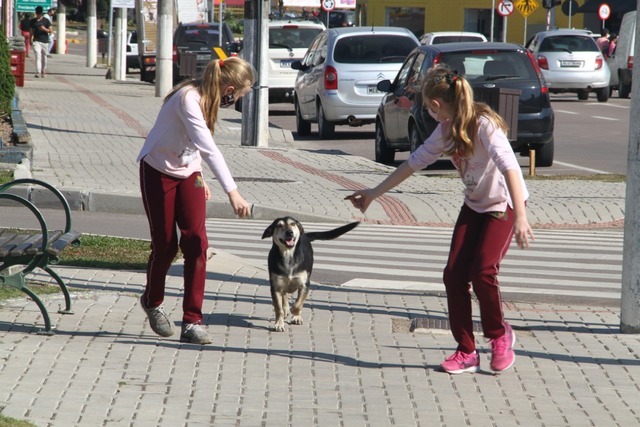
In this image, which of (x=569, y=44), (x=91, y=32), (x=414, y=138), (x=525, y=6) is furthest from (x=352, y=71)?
(x=91, y=32)

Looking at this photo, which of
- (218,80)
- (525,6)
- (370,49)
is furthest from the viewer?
(525,6)

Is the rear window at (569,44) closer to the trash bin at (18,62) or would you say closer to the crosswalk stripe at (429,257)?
the trash bin at (18,62)

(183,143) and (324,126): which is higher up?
(183,143)

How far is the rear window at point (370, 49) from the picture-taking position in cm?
2162

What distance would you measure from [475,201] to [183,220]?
5.36 feet

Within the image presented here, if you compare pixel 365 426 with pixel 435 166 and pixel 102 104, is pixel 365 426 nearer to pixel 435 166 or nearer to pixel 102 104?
pixel 435 166

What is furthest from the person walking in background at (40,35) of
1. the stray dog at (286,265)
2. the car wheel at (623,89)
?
the stray dog at (286,265)

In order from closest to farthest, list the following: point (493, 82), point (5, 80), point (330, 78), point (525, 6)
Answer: point (493, 82) < point (5, 80) < point (330, 78) < point (525, 6)

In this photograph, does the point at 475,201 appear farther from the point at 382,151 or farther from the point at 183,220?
the point at 382,151

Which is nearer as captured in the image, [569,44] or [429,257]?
[429,257]

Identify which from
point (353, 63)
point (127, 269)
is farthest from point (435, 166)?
point (127, 269)

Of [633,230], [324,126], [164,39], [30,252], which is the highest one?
[164,39]

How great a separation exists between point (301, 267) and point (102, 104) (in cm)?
2105

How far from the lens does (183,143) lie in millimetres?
6816
